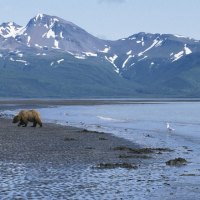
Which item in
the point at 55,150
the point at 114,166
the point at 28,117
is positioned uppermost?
the point at 28,117

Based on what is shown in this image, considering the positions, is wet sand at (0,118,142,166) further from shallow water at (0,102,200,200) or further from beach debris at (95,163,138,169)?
shallow water at (0,102,200,200)

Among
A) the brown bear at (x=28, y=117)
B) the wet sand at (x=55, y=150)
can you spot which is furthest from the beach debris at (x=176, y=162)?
the brown bear at (x=28, y=117)

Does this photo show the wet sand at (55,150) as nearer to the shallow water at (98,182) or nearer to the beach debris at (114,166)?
the beach debris at (114,166)

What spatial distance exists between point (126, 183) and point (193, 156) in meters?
12.9

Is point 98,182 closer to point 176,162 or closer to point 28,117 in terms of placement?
point 176,162

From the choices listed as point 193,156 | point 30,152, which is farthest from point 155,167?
point 30,152

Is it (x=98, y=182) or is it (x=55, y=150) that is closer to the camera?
(x=98, y=182)

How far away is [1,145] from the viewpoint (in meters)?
38.8

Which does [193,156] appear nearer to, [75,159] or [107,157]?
[107,157]

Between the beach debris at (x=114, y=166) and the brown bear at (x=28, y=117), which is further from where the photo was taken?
the brown bear at (x=28, y=117)

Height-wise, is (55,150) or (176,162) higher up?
(176,162)

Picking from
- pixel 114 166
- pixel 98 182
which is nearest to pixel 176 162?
pixel 114 166

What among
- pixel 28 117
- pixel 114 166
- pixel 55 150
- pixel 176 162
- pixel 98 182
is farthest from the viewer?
pixel 28 117

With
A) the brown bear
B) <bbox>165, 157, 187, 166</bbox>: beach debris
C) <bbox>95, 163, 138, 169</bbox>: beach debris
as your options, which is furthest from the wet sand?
the brown bear
